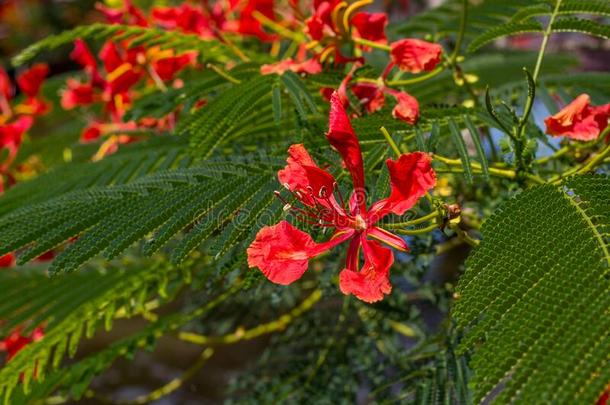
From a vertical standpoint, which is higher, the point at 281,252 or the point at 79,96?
the point at 281,252

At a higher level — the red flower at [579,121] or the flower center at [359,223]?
the red flower at [579,121]

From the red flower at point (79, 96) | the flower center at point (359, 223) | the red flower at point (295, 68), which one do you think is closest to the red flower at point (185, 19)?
the red flower at point (79, 96)

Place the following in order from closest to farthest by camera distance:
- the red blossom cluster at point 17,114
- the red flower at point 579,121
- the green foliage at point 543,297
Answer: the green foliage at point 543,297, the red flower at point 579,121, the red blossom cluster at point 17,114

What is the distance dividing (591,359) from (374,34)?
0.45 metres

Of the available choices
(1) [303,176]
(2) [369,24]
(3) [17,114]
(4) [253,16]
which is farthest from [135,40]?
(3) [17,114]

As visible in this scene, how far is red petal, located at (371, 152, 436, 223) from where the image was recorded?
443mm

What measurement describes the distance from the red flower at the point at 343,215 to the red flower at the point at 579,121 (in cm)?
19

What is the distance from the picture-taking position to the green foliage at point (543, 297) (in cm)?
32

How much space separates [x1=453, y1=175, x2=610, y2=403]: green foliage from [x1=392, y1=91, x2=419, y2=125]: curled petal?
16cm

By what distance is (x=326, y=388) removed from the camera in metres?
0.93

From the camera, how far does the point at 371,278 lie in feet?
1.51

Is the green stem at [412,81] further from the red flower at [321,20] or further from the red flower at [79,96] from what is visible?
the red flower at [79,96]

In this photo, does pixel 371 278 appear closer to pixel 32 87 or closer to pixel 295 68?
pixel 295 68

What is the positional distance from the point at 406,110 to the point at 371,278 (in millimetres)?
182
